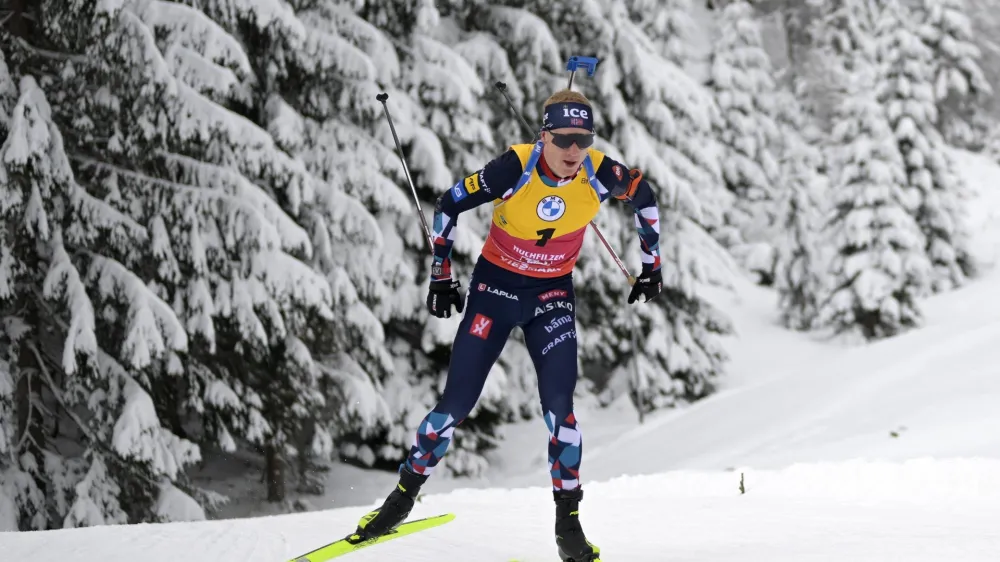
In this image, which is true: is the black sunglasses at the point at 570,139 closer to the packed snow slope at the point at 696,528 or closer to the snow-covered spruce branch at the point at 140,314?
the packed snow slope at the point at 696,528

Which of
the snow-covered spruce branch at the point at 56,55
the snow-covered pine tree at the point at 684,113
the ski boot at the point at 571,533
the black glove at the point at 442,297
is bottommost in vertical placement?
the snow-covered pine tree at the point at 684,113

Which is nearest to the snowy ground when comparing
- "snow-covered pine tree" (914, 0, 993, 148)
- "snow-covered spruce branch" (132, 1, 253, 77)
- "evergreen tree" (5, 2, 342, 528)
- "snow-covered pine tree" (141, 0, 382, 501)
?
"snow-covered pine tree" (141, 0, 382, 501)

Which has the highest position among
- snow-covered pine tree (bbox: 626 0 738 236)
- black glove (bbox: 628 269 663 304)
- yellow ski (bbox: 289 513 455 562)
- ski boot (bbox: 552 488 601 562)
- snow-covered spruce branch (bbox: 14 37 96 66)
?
snow-covered spruce branch (bbox: 14 37 96 66)

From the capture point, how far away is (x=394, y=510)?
5.48m

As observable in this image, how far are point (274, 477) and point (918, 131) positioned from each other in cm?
1756

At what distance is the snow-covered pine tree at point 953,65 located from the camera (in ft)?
86.6

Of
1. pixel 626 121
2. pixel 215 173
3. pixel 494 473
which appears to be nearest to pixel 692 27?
pixel 626 121

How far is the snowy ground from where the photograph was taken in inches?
236

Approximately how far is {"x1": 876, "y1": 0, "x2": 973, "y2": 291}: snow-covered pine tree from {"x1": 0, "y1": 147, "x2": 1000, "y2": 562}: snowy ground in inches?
332

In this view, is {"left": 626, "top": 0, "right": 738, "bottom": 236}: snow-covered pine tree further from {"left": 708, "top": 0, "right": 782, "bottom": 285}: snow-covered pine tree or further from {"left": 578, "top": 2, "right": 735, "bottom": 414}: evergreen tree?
{"left": 708, "top": 0, "right": 782, "bottom": 285}: snow-covered pine tree

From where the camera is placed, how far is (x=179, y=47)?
957 cm

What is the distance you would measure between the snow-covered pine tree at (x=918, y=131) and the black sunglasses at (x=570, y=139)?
1935cm

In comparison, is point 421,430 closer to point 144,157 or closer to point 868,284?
point 144,157

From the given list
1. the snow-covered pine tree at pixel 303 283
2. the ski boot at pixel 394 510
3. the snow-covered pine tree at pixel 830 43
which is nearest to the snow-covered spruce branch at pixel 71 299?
the snow-covered pine tree at pixel 303 283
